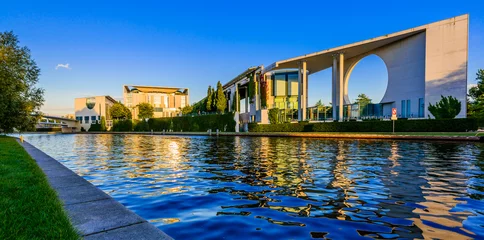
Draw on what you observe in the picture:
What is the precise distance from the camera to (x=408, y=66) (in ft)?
125

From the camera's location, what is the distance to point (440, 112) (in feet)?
93.6

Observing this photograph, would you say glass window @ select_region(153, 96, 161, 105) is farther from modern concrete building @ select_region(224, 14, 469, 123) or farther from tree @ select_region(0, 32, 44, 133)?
tree @ select_region(0, 32, 44, 133)

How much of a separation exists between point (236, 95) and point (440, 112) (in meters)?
40.9

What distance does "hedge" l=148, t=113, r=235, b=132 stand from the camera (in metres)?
50.2

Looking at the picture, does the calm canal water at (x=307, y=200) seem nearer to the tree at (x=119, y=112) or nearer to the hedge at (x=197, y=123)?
the hedge at (x=197, y=123)

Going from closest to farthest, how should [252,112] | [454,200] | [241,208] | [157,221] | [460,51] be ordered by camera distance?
[157,221]
[241,208]
[454,200]
[460,51]
[252,112]

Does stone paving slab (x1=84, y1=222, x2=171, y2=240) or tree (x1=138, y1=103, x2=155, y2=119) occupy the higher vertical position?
tree (x1=138, y1=103, x2=155, y2=119)

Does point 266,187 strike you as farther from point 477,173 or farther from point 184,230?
point 477,173

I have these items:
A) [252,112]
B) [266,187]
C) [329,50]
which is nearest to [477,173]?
[266,187]

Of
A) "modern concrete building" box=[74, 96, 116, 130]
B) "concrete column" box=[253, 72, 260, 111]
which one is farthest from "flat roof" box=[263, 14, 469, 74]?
"modern concrete building" box=[74, 96, 116, 130]

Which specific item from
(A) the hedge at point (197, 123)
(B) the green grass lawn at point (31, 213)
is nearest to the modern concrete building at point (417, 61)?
(A) the hedge at point (197, 123)

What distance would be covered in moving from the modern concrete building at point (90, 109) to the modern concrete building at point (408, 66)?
267ft

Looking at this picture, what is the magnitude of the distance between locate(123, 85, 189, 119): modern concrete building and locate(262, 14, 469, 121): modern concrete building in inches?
2679

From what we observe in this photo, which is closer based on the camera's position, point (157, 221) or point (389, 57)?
point (157, 221)
